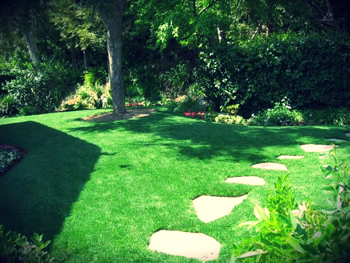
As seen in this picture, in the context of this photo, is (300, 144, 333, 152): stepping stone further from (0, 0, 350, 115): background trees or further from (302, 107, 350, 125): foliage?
(0, 0, 350, 115): background trees

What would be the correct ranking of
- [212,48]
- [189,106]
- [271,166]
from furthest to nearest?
1. [189,106]
2. [212,48]
3. [271,166]

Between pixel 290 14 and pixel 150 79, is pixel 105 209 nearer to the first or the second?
pixel 150 79

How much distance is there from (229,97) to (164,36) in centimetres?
407

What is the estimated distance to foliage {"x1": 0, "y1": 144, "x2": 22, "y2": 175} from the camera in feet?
22.2

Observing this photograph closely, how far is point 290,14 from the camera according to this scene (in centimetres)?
1590

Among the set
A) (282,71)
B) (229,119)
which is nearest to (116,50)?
(229,119)

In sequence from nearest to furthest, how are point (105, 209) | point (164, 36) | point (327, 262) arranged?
point (327, 262) → point (105, 209) → point (164, 36)

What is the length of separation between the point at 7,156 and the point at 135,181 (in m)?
3.78

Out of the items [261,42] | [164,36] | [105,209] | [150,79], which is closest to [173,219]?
[105,209]

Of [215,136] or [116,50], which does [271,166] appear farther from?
[116,50]

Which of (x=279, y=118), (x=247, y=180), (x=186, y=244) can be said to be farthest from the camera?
(x=279, y=118)

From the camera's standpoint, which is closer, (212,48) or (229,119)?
(229,119)

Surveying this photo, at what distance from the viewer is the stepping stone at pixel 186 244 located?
11.0 ft

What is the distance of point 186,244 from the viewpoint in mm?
3561
